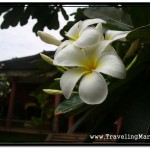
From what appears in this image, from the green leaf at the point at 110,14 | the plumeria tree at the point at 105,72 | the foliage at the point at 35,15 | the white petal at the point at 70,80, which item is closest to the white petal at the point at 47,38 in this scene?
the plumeria tree at the point at 105,72

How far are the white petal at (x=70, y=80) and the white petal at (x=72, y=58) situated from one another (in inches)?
0.4

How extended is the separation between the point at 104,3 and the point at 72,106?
434 millimetres

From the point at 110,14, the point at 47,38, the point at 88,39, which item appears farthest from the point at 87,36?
the point at 110,14

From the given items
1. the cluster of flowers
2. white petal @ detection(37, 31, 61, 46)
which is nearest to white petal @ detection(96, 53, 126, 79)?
the cluster of flowers

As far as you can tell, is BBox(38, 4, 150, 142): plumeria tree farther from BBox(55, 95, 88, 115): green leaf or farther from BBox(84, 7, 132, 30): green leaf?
BBox(84, 7, 132, 30): green leaf

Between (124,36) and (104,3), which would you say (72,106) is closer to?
(124,36)

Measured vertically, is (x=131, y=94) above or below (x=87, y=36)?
below

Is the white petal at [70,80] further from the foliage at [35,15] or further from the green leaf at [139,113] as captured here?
the foliage at [35,15]

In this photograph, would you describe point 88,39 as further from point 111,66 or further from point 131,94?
point 131,94

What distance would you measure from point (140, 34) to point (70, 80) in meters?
0.12

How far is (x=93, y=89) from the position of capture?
39 centimetres

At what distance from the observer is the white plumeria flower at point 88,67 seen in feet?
1.30

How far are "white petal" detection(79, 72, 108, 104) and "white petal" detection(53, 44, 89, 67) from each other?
3cm

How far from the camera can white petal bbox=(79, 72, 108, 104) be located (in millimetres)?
385
